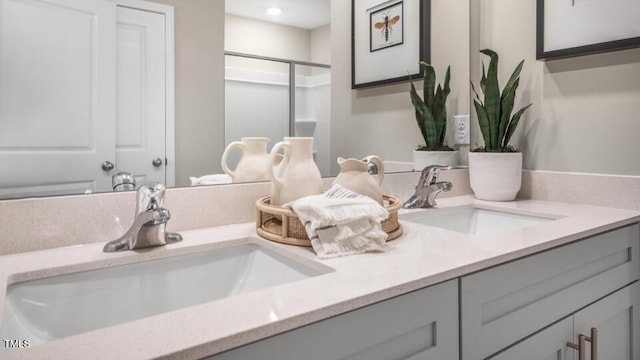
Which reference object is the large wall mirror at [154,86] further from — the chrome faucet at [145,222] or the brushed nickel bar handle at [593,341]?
the brushed nickel bar handle at [593,341]

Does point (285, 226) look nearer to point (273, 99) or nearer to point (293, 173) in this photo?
point (293, 173)

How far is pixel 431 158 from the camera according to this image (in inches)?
62.8

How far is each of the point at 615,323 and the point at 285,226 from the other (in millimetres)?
955

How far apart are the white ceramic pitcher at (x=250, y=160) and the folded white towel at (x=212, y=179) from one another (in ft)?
0.05

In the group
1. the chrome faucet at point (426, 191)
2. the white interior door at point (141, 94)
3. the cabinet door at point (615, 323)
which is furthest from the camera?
the chrome faucet at point (426, 191)

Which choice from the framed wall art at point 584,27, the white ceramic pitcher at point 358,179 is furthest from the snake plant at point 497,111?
the white ceramic pitcher at point 358,179

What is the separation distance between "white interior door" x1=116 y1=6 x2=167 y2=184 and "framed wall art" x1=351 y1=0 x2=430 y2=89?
705 millimetres

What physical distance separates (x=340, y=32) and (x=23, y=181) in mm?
979

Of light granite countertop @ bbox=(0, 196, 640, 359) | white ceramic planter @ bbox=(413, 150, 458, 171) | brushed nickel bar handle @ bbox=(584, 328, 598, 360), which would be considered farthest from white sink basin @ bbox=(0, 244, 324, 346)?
white ceramic planter @ bbox=(413, 150, 458, 171)

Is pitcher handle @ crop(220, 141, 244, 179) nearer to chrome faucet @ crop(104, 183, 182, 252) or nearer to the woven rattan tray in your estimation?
the woven rattan tray

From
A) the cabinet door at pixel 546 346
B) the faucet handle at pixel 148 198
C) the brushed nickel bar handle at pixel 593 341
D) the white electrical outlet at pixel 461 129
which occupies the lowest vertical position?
the brushed nickel bar handle at pixel 593 341

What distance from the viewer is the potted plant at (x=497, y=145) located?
1448 millimetres

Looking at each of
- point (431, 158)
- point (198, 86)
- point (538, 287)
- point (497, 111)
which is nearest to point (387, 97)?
point (431, 158)

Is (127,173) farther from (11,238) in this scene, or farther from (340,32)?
(340,32)
